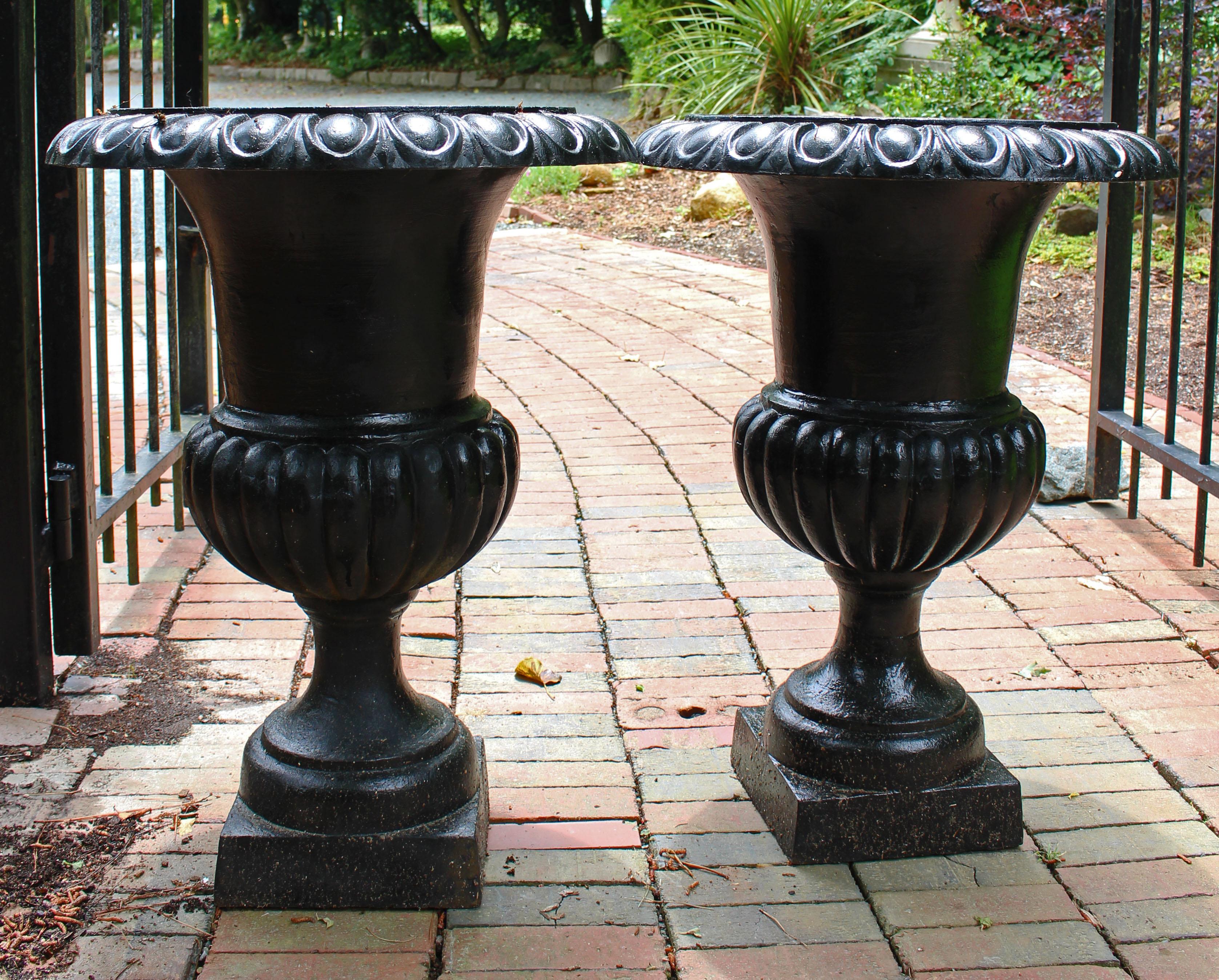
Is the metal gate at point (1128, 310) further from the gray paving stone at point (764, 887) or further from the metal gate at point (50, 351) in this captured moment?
the metal gate at point (50, 351)

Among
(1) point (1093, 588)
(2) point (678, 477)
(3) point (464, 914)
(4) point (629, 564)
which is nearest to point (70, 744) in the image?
(3) point (464, 914)

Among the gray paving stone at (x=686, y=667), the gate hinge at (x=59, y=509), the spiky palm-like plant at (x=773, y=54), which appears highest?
the spiky palm-like plant at (x=773, y=54)

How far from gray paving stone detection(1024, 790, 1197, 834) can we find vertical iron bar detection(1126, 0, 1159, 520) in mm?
1360

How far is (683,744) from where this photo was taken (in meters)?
2.24

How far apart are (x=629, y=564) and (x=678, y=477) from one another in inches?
25.4

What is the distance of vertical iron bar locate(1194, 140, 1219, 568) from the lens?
278 centimetres

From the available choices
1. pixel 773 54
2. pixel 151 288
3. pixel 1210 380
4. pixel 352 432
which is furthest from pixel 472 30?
pixel 352 432

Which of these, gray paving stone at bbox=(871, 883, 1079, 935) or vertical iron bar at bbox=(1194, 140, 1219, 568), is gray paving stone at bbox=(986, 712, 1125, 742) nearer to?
gray paving stone at bbox=(871, 883, 1079, 935)

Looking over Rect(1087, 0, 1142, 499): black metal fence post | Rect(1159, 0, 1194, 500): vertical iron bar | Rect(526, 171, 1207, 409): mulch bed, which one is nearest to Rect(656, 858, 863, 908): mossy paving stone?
Rect(1159, 0, 1194, 500): vertical iron bar

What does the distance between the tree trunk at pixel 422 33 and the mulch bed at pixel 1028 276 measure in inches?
420

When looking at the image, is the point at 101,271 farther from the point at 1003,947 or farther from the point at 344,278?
the point at 1003,947

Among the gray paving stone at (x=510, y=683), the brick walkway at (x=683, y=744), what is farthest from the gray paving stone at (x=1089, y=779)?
the gray paving stone at (x=510, y=683)

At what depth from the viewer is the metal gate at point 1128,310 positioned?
2.86 m

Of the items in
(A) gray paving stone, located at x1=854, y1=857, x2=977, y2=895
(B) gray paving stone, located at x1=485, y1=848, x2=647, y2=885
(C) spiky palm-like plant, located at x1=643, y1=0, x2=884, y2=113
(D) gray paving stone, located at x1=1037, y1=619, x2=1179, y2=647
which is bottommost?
(A) gray paving stone, located at x1=854, y1=857, x2=977, y2=895
